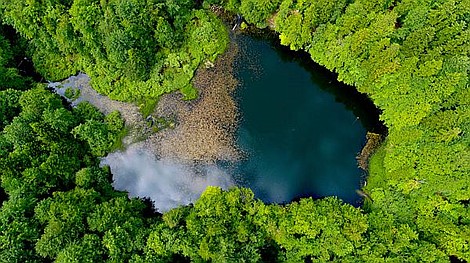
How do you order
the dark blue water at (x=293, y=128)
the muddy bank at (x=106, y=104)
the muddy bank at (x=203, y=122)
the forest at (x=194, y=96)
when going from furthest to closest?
1. the muddy bank at (x=106, y=104)
2. the muddy bank at (x=203, y=122)
3. the dark blue water at (x=293, y=128)
4. the forest at (x=194, y=96)

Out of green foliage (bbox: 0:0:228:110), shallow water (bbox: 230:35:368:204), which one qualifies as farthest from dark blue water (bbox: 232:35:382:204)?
green foliage (bbox: 0:0:228:110)

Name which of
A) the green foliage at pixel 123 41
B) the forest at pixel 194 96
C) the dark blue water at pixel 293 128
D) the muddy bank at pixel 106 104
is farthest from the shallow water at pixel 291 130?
the muddy bank at pixel 106 104

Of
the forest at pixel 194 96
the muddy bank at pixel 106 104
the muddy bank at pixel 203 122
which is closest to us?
the forest at pixel 194 96

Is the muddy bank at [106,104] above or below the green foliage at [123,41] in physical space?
below

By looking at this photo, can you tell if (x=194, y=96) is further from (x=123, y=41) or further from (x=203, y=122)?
(x=123, y=41)

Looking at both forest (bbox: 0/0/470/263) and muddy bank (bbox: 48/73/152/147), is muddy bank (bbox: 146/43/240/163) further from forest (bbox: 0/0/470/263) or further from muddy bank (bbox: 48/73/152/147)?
muddy bank (bbox: 48/73/152/147)

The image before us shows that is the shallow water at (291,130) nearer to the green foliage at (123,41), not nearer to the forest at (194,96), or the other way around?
the forest at (194,96)

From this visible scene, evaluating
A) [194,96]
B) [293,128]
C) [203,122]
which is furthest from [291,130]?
[194,96]

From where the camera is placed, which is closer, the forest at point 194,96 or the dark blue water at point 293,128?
the forest at point 194,96

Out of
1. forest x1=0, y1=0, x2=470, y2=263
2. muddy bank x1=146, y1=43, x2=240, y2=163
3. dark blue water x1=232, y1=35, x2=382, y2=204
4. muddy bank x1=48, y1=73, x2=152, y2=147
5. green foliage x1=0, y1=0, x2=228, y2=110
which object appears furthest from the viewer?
muddy bank x1=48, y1=73, x2=152, y2=147
